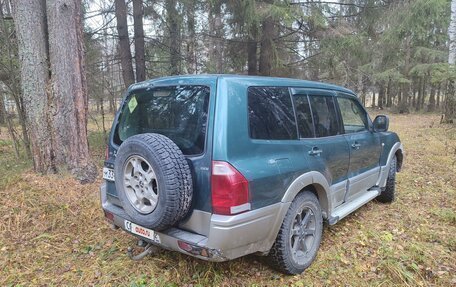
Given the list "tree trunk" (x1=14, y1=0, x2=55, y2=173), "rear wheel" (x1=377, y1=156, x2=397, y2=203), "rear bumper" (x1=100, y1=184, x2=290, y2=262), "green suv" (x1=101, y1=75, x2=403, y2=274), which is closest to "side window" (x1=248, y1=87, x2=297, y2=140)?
"green suv" (x1=101, y1=75, x2=403, y2=274)

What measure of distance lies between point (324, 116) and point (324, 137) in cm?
27

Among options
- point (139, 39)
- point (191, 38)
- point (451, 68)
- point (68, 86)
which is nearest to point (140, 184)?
point (68, 86)

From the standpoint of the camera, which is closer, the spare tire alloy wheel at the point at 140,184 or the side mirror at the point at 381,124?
the spare tire alloy wheel at the point at 140,184

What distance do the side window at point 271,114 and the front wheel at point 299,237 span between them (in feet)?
2.14

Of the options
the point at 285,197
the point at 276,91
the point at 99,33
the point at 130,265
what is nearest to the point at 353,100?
the point at 276,91

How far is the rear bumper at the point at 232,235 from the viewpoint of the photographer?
2367 mm

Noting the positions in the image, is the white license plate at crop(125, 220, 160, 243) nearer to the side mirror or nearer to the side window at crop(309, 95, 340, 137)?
the side window at crop(309, 95, 340, 137)

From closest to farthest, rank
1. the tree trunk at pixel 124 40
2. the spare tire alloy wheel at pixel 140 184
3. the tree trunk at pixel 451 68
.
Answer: the spare tire alloy wheel at pixel 140 184
the tree trunk at pixel 124 40
the tree trunk at pixel 451 68

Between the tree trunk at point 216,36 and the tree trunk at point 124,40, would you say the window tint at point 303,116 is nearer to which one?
the tree trunk at point 216,36

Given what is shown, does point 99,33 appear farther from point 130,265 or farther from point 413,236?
point 413,236

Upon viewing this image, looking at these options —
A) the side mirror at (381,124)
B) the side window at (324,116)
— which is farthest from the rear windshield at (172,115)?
the side mirror at (381,124)

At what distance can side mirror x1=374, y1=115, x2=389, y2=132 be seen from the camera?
14.7 ft

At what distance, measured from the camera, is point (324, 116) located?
142 inches

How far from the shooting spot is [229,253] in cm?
245
